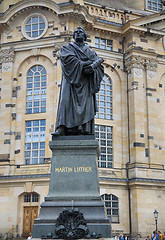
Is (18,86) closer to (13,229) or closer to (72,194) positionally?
(13,229)

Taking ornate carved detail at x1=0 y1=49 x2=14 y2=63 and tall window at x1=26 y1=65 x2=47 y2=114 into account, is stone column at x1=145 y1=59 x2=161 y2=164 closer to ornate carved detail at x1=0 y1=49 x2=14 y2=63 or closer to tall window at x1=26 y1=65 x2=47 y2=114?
tall window at x1=26 y1=65 x2=47 y2=114

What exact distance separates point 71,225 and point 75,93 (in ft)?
10.3

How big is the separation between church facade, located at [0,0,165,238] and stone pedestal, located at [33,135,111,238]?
2022 centimetres

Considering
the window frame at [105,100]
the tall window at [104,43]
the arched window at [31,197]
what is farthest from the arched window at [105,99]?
the arched window at [31,197]

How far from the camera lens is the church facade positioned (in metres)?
29.3

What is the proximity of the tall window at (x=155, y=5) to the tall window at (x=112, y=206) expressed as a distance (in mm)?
20609

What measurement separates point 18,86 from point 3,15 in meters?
6.22

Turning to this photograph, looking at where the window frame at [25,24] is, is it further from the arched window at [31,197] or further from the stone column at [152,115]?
the arched window at [31,197]

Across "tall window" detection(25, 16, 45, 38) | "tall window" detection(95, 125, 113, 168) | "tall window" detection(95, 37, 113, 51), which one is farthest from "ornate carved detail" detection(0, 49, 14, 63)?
"tall window" detection(95, 125, 113, 168)

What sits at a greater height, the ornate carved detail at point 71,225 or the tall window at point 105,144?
the tall window at point 105,144

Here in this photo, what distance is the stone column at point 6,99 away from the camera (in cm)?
3056

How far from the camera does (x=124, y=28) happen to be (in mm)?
33781

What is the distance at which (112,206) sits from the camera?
29906 mm

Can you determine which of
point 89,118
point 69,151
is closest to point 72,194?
point 69,151
